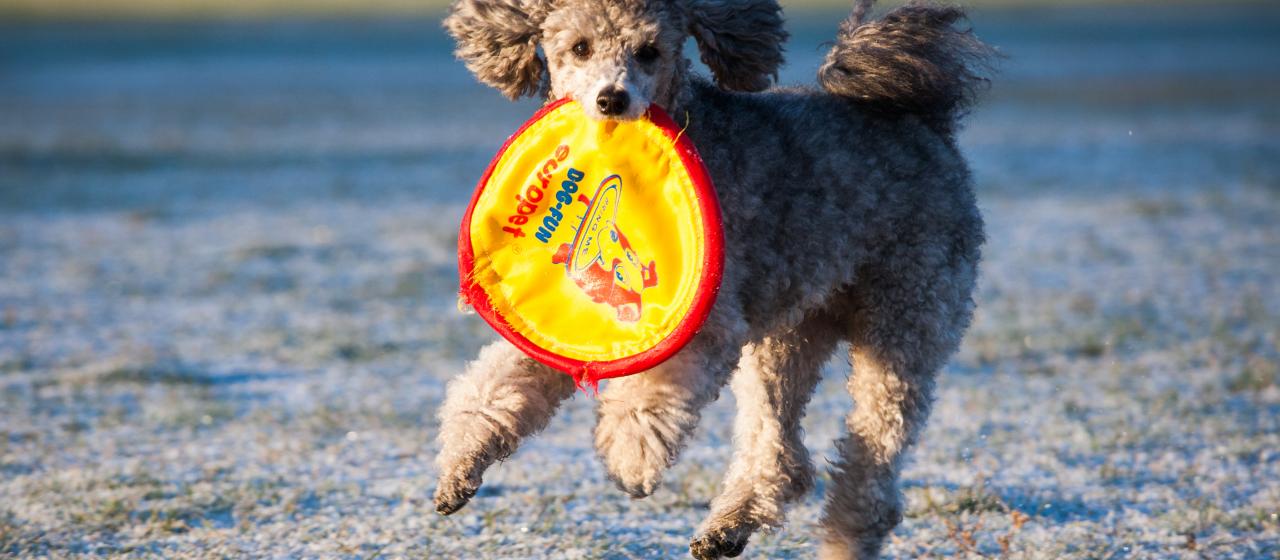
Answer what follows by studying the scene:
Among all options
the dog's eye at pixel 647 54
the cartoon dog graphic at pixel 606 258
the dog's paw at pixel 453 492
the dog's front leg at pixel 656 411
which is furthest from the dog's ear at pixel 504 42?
the dog's paw at pixel 453 492

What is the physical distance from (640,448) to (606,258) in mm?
671

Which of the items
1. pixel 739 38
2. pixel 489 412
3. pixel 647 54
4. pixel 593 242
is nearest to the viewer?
pixel 489 412

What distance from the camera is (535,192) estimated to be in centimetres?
490

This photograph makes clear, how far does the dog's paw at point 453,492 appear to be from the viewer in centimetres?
451

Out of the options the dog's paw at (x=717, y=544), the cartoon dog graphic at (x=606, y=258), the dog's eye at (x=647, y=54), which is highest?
the dog's eye at (x=647, y=54)

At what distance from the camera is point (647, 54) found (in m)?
4.73

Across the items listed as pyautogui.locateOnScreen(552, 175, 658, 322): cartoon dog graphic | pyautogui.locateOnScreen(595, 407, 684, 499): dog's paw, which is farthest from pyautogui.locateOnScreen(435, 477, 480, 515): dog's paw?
pyautogui.locateOnScreen(552, 175, 658, 322): cartoon dog graphic

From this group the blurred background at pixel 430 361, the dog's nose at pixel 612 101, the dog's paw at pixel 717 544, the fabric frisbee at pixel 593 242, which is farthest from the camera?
the blurred background at pixel 430 361

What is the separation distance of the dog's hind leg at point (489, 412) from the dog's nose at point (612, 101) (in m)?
0.85

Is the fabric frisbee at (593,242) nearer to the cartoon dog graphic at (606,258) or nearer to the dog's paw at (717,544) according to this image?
the cartoon dog graphic at (606,258)

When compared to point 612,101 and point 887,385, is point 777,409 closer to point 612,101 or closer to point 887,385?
point 887,385

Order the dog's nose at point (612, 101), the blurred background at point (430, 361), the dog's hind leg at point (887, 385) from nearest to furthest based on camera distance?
the dog's nose at point (612, 101) < the dog's hind leg at point (887, 385) < the blurred background at point (430, 361)

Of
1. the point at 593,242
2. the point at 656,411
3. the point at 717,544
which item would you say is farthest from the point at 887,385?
the point at 593,242

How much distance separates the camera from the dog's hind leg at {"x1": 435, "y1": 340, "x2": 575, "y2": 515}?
453 cm
